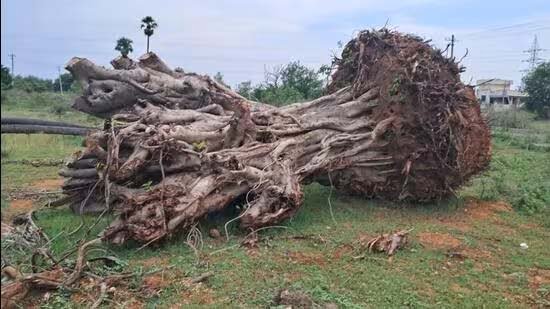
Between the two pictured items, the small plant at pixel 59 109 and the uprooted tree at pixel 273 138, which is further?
the small plant at pixel 59 109

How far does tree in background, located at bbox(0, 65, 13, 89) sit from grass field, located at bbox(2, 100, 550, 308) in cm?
179

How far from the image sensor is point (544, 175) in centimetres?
1033

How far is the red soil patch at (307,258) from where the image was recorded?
16.7ft

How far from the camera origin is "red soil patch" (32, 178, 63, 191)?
8.58m

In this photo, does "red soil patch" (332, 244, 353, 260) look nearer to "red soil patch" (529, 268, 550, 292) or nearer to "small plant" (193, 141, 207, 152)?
"red soil patch" (529, 268, 550, 292)

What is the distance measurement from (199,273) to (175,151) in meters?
1.75

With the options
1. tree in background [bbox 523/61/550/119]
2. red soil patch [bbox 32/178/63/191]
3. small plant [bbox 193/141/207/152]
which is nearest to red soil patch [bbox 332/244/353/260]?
small plant [bbox 193/141/207/152]

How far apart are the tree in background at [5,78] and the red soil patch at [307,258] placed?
387 centimetres

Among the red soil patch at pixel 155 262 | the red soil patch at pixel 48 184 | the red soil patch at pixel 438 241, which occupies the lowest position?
the red soil patch at pixel 438 241

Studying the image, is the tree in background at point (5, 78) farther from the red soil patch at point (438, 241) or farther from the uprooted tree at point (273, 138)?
the red soil patch at point (438, 241)

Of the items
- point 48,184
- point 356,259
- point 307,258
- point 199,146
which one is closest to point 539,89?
point 48,184

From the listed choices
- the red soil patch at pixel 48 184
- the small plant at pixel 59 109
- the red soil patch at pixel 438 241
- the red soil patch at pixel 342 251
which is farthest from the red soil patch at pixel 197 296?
the small plant at pixel 59 109

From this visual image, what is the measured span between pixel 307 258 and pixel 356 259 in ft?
1.48

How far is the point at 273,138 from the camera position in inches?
284
